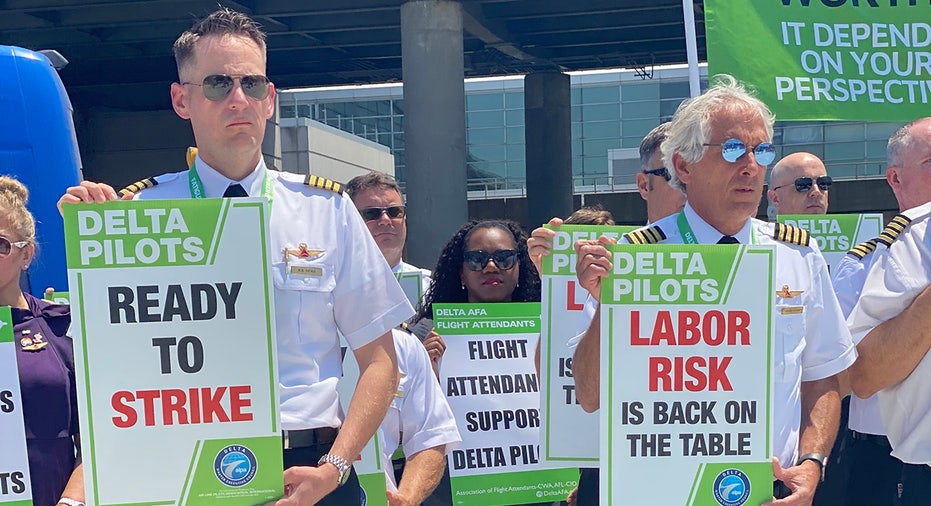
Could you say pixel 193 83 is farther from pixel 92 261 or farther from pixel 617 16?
pixel 617 16

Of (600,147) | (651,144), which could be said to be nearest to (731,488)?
(651,144)

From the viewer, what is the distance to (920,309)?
10.4 feet

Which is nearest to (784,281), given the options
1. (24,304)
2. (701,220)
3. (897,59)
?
(701,220)

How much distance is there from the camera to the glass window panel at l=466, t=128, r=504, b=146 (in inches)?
1583

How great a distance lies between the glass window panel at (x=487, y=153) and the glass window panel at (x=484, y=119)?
81cm

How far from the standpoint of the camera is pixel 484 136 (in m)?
40.4

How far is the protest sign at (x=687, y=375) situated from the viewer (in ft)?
9.82

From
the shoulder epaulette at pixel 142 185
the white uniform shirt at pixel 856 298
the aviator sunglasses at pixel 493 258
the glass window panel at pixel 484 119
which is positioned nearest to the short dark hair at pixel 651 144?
the aviator sunglasses at pixel 493 258

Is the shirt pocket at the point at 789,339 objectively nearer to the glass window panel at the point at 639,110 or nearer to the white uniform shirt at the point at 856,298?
the white uniform shirt at the point at 856,298

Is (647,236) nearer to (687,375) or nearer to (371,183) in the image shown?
(687,375)

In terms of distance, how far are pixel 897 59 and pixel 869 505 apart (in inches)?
111

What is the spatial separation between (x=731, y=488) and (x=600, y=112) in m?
36.9

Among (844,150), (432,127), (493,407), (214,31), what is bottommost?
(493,407)

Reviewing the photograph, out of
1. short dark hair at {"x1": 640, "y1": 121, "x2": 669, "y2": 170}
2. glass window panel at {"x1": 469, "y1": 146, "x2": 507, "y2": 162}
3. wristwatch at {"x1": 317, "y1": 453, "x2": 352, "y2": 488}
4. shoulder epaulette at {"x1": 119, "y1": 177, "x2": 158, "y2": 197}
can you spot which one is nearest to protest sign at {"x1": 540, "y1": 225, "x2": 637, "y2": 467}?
short dark hair at {"x1": 640, "y1": 121, "x2": 669, "y2": 170}
